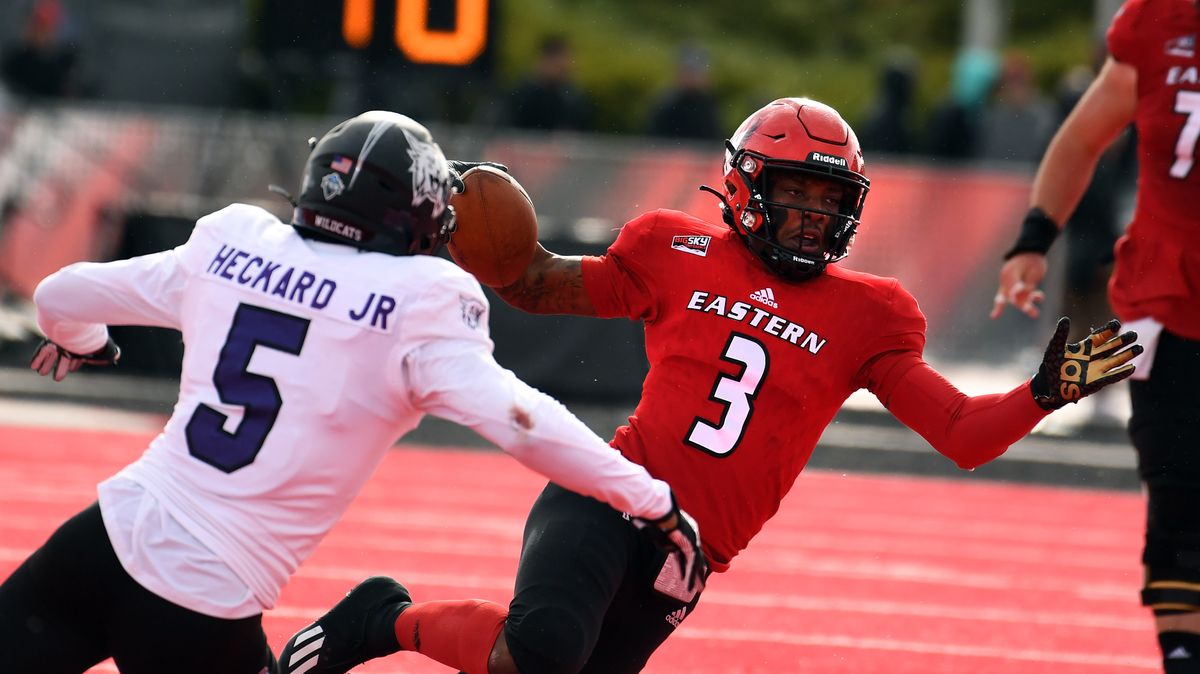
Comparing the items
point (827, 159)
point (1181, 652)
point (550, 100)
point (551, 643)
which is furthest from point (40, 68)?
→ point (1181, 652)

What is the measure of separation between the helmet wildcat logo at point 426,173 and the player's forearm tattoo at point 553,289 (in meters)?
0.76

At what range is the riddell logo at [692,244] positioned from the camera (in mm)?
3924

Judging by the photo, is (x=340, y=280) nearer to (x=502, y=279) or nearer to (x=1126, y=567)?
(x=502, y=279)

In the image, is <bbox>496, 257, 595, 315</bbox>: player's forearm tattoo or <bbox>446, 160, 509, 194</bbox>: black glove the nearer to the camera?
<bbox>446, 160, 509, 194</bbox>: black glove

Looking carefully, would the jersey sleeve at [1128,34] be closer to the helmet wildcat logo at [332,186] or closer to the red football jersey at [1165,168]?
the red football jersey at [1165,168]

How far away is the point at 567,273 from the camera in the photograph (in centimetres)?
404

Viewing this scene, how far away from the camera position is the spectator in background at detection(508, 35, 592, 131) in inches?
478

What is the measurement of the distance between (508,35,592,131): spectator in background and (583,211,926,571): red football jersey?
831 cm

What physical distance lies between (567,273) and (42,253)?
759 cm

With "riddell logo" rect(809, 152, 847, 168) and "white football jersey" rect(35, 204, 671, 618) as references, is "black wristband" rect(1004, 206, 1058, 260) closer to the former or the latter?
"riddell logo" rect(809, 152, 847, 168)

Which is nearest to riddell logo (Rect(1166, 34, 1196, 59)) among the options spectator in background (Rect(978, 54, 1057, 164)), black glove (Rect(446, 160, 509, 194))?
black glove (Rect(446, 160, 509, 194))

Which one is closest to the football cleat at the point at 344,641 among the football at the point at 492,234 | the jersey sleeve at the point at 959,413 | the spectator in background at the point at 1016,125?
the football at the point at 492,234

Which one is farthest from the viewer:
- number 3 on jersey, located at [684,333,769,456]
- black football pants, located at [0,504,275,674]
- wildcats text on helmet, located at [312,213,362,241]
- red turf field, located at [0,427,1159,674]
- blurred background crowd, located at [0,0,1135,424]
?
blurred background crowd, located at [0,0,1135,424]

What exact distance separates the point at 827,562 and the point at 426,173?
4.11 meters
